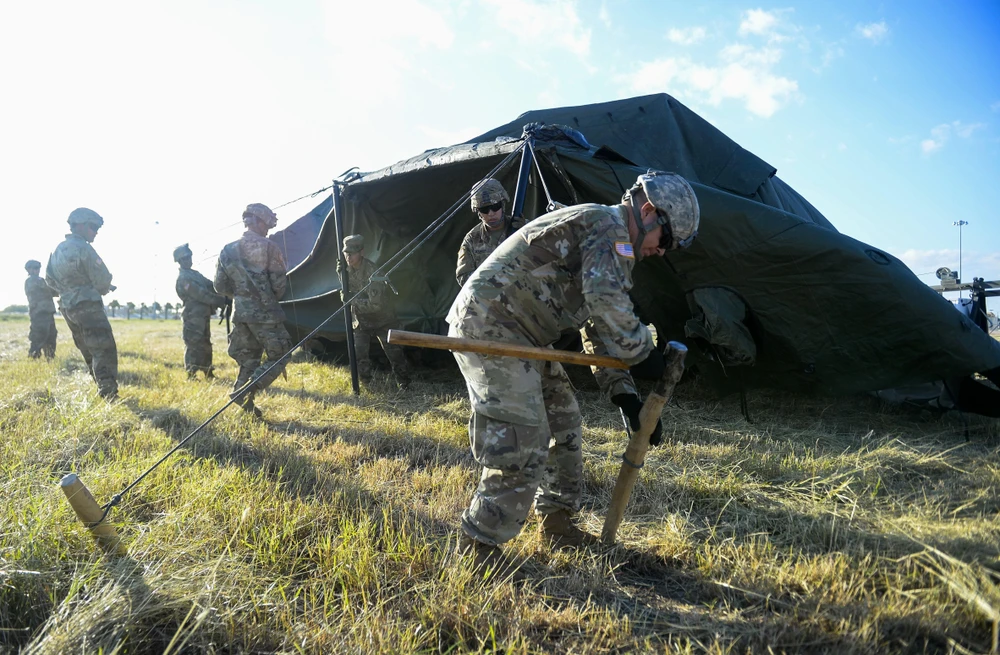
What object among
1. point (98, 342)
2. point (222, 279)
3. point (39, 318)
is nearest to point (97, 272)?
point (98, 342)

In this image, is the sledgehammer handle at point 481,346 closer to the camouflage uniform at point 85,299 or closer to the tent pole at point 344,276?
the tent pole at point 344,276

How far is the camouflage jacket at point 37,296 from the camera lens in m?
10.1

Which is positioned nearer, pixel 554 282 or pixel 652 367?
pixel 652 367

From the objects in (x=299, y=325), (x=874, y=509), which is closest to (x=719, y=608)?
(x=874, y=509)

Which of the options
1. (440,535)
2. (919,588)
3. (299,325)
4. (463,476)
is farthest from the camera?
(299,325)

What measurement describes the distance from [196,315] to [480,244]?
16.9ft

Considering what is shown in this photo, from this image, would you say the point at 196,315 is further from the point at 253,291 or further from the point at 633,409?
the point at 633,409

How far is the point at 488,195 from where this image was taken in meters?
4.65

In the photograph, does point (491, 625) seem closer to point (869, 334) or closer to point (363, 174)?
point (869, 334)

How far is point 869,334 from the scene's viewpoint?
408 cm

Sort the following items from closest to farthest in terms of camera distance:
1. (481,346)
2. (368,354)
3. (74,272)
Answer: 1. (481,346)
2. (74,272)
3. (368,354)

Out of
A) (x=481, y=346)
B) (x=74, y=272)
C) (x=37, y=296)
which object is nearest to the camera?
(x=481, y=346)

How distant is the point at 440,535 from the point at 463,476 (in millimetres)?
705

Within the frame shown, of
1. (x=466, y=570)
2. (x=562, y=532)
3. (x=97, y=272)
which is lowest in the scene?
(x=562, y=532)
